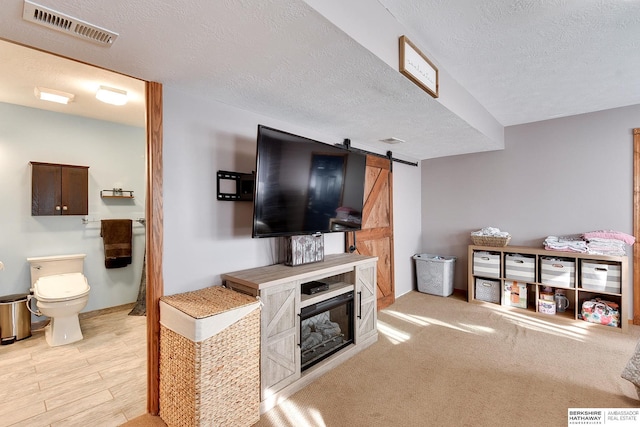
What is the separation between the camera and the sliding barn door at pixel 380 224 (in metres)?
3.65

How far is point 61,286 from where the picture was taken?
9.70 feet

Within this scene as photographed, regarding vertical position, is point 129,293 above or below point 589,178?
below

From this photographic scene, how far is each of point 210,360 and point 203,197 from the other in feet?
3.63

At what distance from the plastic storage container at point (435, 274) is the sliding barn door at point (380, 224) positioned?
0.71 metres

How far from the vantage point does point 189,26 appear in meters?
1.27

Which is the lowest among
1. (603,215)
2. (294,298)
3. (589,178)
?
(294,298)

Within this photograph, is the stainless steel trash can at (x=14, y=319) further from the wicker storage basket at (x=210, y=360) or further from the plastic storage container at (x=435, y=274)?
the plastic storage container at (x=435, y=274)

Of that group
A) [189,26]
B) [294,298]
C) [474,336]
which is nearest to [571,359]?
[474,336]

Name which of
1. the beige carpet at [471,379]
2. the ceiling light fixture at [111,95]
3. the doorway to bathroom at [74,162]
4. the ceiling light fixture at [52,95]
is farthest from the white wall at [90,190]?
the beige carpet at [471,379]

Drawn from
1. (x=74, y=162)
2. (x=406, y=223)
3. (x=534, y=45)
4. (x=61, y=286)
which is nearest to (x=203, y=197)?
(x=61, y=286)

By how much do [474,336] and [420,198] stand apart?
2.44m

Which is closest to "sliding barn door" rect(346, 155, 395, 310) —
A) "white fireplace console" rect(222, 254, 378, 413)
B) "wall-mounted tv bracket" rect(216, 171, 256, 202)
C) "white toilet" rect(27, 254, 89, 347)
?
"white fireplace console" rect(222, 254, 378, 413)

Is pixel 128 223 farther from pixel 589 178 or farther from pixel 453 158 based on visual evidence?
pixel 589 178

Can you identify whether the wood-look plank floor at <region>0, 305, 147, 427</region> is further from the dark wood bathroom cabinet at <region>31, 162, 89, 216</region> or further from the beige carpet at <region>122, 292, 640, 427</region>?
the dark wood bathroom cabinet at <region>31, 162, 89, 216</region>
